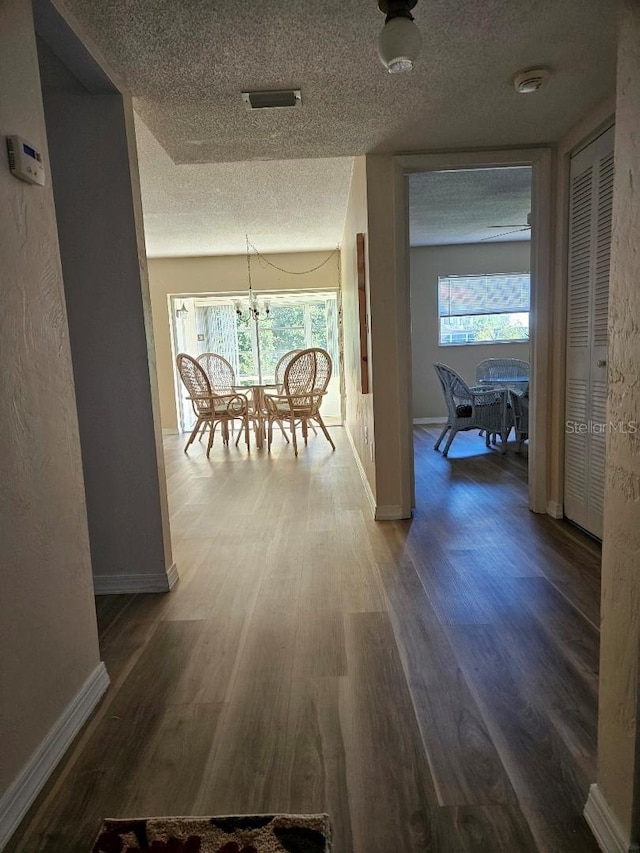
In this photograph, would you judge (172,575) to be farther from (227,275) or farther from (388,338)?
(227,275)

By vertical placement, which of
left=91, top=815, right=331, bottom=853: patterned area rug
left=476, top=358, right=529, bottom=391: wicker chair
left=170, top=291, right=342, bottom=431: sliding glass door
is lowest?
left=91, top=815, right=331, bottom=853: patterned area rug

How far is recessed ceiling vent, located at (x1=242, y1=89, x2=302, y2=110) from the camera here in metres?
2.00

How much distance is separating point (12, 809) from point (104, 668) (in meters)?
0.48

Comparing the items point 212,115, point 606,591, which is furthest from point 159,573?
point 212,115

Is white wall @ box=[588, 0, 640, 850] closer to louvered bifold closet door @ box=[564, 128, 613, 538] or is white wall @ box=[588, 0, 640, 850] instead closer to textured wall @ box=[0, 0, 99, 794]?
textured wall @ box=[0, 0, 99, 794]

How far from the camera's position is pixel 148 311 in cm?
Answer: 213

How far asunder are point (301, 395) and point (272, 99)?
333 centimetres

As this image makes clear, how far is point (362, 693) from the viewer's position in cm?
143

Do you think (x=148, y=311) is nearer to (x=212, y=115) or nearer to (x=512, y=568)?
(x=212, y=115)

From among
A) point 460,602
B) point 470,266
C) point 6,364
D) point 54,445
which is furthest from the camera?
point 470,266

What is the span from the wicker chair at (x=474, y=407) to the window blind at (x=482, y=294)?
8.09 ft

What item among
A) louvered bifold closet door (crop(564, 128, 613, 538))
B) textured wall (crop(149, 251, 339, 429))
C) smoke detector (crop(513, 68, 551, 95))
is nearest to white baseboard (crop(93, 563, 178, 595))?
louvered bifold closet door (crop(564, 128, 613, 538))

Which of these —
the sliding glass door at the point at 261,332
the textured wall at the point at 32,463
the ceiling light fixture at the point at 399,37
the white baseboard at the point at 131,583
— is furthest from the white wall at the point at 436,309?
the textured wall at the point at 32,463

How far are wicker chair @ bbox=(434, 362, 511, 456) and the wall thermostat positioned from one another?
3.76 metres
